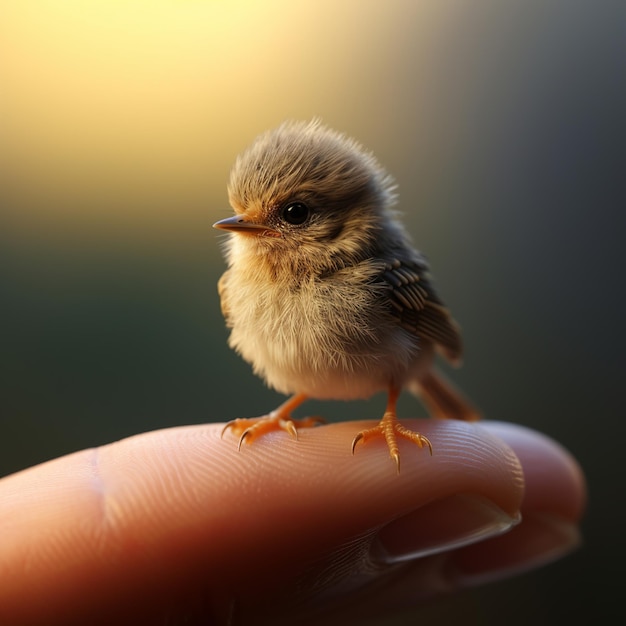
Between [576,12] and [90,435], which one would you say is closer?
[90,435]

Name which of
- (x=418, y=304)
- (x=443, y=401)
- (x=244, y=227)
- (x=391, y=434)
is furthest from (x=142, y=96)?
(x=443, y=401)

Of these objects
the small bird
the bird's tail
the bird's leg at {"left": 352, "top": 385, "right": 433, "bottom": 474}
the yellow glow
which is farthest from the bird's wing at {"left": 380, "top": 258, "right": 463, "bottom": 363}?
the yellow glow

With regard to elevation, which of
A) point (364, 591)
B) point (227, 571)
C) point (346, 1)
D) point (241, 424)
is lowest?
point (364, 591)

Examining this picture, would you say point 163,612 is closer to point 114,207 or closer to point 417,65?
point 114,207

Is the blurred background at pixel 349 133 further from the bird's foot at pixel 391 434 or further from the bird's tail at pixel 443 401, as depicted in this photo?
the bird's foot at pixel 391 434

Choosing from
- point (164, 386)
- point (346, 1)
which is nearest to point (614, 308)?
point (346, 1)

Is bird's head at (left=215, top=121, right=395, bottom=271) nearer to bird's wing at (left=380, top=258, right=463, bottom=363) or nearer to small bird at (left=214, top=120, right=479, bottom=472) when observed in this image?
small bird at (left=214, top=120, right=479, bottom=472)

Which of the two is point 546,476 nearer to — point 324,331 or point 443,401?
point 443,401

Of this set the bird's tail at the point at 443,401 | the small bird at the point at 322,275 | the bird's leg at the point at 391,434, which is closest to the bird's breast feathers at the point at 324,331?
the small bird at the point at 322,275
